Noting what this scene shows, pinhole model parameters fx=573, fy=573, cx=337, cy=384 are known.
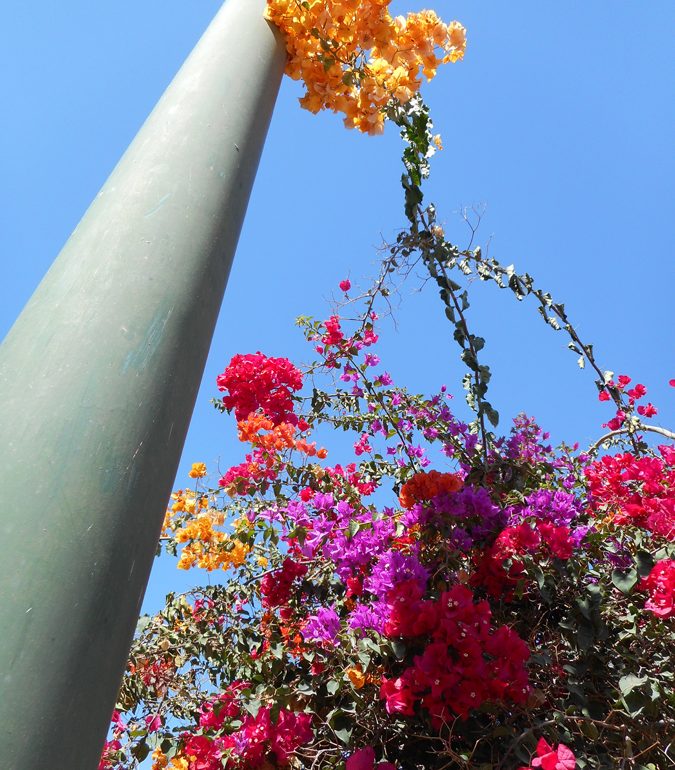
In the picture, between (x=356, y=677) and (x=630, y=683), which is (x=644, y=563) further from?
(x=356, y=677)

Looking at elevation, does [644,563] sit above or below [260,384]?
below

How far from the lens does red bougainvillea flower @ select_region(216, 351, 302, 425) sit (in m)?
3.22

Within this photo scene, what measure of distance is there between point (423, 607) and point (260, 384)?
187 centimetres

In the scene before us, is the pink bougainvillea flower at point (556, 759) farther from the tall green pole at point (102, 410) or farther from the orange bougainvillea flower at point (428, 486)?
the tall green pole at point (102, 410)

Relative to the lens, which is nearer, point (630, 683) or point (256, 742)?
point (630, 683)

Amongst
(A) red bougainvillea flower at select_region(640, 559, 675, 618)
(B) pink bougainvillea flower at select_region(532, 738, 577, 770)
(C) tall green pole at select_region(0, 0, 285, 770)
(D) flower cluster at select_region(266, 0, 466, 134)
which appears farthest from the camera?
(A) red bougainvillea flower at select_region(640, 559, 675, 618)

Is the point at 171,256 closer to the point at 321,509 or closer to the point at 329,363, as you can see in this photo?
the point at 321,509

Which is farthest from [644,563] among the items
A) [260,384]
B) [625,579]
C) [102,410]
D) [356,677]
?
[260,384]

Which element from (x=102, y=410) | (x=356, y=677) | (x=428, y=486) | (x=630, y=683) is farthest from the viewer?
(x=428, y=486)

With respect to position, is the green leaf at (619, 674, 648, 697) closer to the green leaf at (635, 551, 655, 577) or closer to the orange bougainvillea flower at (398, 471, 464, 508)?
the green leaf at (635, 551, 655, 577)

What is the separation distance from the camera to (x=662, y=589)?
4.92 ft

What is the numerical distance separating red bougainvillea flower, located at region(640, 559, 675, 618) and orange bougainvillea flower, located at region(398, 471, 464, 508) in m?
0.61

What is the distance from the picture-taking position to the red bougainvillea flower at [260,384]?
3.22 meters

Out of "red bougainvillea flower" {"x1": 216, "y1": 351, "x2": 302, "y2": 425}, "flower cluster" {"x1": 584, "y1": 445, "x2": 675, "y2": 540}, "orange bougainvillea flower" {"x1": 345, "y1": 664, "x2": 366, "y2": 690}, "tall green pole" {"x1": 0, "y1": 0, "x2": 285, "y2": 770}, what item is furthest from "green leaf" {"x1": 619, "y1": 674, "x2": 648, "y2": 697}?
"red bougainvillea flower" {"x1": 216, "y1": 351, "x2": 302, "y2": 425}
